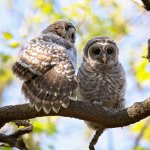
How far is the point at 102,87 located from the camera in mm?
4234

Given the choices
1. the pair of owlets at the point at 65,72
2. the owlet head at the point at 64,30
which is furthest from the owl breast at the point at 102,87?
the owlet head at the point at 64,30

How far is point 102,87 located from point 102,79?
2.5 inches

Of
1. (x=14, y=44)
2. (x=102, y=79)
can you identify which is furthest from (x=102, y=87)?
(x=14, y=44)

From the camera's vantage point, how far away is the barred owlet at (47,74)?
3451 millimetres

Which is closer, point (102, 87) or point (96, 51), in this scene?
point (102, 87)

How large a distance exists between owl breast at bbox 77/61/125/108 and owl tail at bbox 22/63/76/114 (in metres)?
0.55

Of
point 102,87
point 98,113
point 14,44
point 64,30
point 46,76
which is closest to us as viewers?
point 98,113

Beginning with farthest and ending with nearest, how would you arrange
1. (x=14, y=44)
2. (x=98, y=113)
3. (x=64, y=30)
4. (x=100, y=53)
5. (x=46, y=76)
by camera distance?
(x=14, y=44)
(x=64, y=30)
(x=100, y=53)
(x=46, y=76)
(x=98, y=113)

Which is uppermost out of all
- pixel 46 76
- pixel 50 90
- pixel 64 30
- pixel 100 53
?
pixel 64 30

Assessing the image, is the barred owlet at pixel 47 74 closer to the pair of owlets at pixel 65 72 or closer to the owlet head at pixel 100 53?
the pair of owlets at pixel 65 72

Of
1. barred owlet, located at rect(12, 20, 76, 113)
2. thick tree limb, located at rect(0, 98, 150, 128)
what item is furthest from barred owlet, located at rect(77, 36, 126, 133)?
thick tree limb, located at rect(0, 98, 150, 128)

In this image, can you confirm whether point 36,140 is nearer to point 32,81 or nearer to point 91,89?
point 91,89

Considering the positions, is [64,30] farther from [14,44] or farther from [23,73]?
[23,73]

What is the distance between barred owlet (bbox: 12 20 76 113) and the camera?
136 inches
